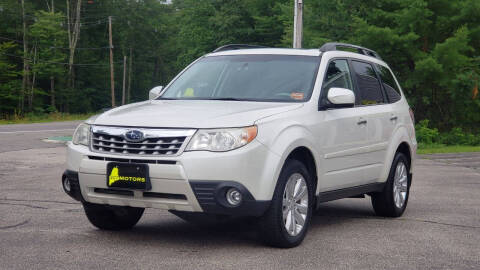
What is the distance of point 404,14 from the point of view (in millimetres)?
28375

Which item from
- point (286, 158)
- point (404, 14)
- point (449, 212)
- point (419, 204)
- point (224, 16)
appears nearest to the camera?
point (286, 158)

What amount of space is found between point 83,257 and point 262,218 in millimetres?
1510

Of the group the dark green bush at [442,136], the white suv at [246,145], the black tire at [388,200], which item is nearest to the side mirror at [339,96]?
the white suv at [246,145]

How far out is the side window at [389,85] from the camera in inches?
373

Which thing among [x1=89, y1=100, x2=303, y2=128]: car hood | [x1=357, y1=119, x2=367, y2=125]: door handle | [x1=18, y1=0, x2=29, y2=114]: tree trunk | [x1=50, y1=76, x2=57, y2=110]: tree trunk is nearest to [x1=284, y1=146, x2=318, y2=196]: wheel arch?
[x1=89, y1=100, x2=303, y2=128]: car hood

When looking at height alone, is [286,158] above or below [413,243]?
above

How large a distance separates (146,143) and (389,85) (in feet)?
13.9

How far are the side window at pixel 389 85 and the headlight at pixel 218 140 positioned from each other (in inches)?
140

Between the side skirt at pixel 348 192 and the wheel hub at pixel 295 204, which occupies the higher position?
the wheel hub at pixel 295 204

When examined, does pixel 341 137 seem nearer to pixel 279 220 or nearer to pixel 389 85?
pixel 279 220

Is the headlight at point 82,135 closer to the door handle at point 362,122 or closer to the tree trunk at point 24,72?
the door handle at point 362,122

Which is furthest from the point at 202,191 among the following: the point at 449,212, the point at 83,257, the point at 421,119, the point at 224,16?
the point at 224,16

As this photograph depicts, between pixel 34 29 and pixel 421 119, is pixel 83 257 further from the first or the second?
pixel 34 29

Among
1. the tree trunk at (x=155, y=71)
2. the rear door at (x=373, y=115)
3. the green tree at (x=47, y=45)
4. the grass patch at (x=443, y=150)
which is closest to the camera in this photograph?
the rear door at (x=373, y=115)
